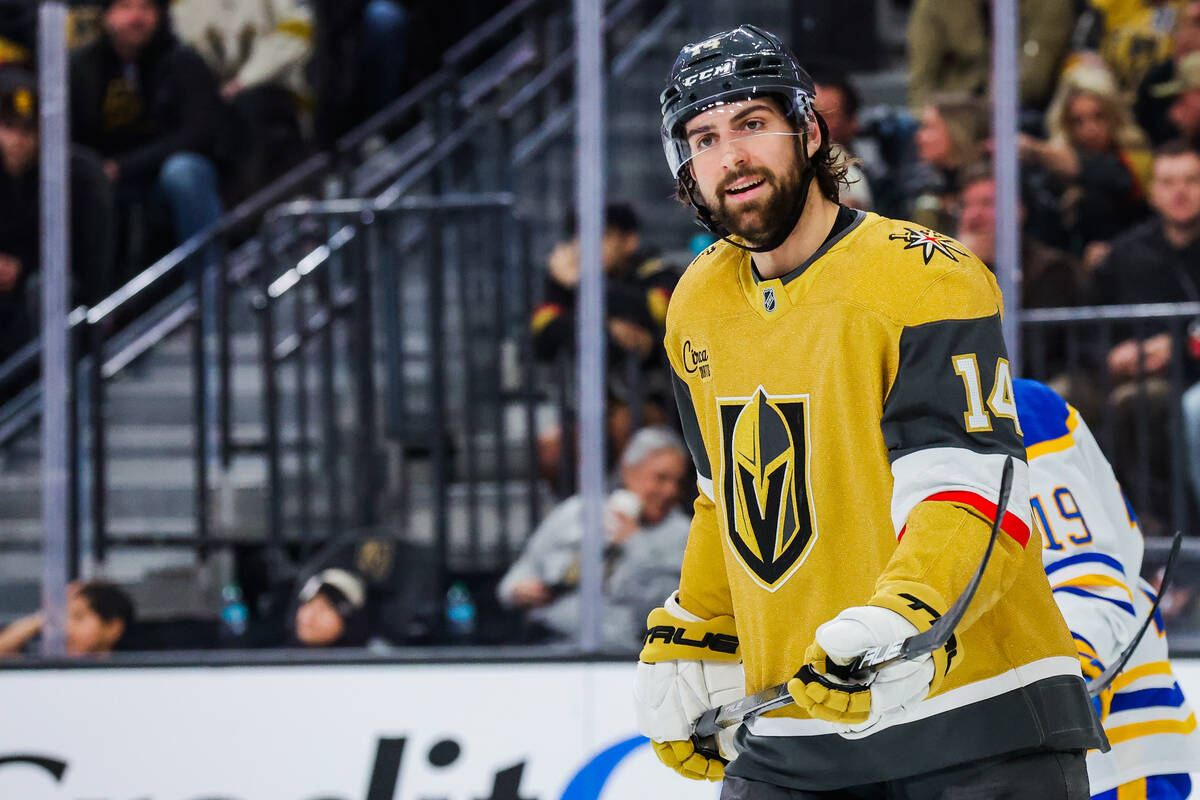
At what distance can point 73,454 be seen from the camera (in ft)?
11.7

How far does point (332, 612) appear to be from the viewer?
3473mm

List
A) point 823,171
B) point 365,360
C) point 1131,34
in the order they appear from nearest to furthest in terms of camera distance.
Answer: point 823,171 → point 1131,34 → point 365,360

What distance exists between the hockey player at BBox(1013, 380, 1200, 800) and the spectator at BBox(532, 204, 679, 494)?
1.61 metres

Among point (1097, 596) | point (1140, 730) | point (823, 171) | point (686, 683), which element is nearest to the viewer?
point (823, 171)

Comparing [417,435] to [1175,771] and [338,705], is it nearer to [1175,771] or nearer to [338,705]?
[338,705]

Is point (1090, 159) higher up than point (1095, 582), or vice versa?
point (1090, 159)

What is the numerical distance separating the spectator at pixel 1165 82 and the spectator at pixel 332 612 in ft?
6.77

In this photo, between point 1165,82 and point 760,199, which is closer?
point 760,199

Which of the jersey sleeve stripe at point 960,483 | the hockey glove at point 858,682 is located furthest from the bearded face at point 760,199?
the hockey glove at point 858,682

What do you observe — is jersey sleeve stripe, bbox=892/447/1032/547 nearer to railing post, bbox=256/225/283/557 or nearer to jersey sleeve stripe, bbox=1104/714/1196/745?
jersey sleeve stripe, bbox=1104/714/1196/745

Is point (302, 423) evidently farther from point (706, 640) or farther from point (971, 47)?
point (706, 640)

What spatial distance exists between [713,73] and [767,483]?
1.28 ft

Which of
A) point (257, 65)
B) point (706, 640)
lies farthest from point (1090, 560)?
point (257, 65)

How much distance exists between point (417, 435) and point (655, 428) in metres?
0.59
